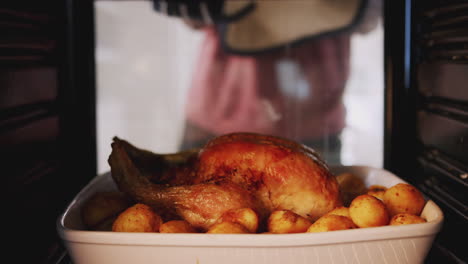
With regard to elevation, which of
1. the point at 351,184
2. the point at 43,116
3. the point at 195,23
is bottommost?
the point at 351,184

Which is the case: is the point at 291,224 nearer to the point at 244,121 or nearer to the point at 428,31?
the point at 428,31

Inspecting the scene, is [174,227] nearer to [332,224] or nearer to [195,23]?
[332,224]

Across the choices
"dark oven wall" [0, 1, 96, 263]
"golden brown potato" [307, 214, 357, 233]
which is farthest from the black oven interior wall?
"golden brown potato" [307, 214, 357, 233]

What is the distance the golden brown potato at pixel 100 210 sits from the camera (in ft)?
3.19

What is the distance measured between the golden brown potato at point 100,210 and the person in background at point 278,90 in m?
1.12

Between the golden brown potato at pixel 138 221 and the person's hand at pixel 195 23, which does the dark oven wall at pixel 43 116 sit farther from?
the person's hand at pixel 195 23

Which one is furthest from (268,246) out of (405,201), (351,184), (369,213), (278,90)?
(278,90)

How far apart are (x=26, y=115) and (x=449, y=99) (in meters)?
0.87

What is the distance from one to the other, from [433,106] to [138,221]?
72 cm

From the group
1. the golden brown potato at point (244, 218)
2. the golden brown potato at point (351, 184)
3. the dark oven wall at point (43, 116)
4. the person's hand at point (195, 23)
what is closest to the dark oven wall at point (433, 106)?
the golden brown potato at point (351, 184)

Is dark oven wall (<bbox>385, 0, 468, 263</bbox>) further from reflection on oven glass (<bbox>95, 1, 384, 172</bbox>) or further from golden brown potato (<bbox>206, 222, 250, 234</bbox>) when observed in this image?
reflection on oven glass (<bbox>95, 1, 384, 172</bbox>)

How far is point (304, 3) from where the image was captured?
6.33ft

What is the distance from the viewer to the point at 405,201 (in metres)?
0.92

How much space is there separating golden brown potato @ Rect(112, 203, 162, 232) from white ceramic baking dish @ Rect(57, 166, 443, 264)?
74 mm
